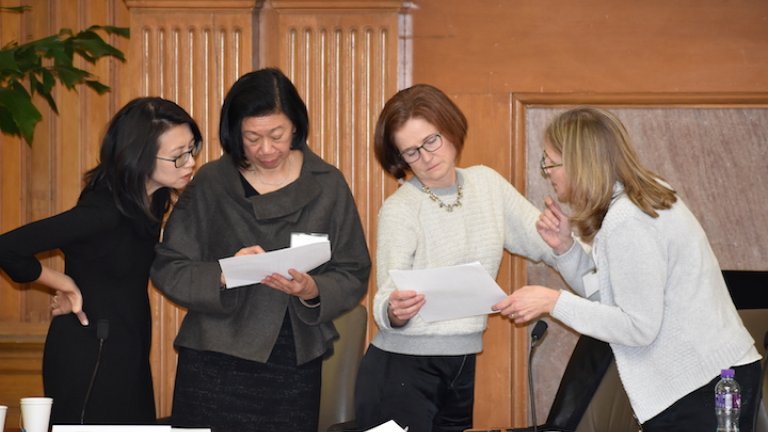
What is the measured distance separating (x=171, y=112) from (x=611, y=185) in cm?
134

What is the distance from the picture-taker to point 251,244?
3098 millimetres

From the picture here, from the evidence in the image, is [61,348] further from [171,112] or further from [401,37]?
[401,37]

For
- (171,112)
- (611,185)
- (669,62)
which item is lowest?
(611,185)

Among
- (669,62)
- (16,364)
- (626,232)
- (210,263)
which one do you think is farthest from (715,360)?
(16,364)

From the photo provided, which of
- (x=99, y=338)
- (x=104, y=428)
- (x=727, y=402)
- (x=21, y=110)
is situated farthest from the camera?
(x=21, y=110)

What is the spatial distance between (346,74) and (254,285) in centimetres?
147

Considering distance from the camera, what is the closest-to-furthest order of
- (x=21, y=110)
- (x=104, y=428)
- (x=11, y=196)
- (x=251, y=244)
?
→ (x=104, y=428) < (x=251, y=244) < (x=21, y=110) < (x=11, y=196)

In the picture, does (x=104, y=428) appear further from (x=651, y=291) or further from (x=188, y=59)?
(x=188, y=59)

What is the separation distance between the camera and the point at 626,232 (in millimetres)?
2582

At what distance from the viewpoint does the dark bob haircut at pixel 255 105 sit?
3.06 metres

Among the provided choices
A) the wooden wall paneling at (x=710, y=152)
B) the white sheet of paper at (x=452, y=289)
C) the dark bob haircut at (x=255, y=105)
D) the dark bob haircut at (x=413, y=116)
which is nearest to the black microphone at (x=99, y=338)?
the dark bob haircut at (x=255, y=105)

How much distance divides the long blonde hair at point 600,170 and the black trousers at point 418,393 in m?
0.75

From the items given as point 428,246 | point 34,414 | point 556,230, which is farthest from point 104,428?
point 556,230

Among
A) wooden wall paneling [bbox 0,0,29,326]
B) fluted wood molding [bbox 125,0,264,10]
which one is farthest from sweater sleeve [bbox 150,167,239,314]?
wooden wall paneling [bbox 0,0,29,326]
